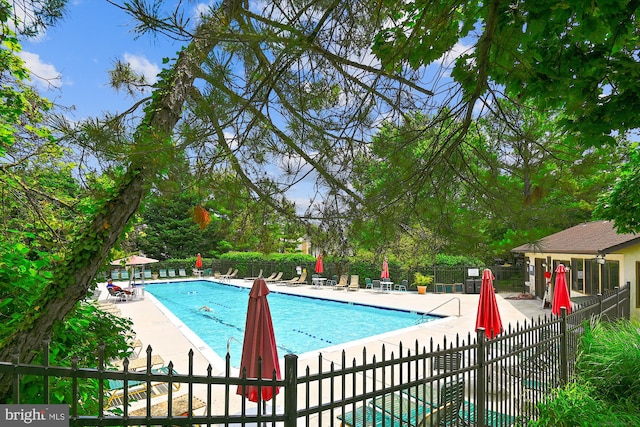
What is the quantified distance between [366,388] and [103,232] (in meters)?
3.12

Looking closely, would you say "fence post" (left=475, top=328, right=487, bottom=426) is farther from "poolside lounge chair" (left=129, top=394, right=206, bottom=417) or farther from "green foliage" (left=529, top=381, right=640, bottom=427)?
"poolside lounge chair" (left=129, top=394, right=206, bottom=417)

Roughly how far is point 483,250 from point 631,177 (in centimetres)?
534

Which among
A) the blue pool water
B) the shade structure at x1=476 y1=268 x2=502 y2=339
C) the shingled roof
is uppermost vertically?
the shingled roof

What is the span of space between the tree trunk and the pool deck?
309cm

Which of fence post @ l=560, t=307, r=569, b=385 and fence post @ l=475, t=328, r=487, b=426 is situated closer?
fence post @ l=475, t=328, r=487, b=426

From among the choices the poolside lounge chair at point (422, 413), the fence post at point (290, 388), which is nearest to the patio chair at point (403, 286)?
the poolside lounge chair at point (422, 413)

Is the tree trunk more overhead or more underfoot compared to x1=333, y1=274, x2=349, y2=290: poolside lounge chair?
more overhead

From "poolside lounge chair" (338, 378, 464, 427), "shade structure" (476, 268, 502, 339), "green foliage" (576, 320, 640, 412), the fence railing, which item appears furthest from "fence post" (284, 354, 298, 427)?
"shade structure" (476, 268, 502, 339)

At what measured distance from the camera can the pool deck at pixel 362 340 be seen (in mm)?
8544

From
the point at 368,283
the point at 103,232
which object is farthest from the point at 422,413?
the point at 368,283

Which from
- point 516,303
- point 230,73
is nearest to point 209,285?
point 516,303

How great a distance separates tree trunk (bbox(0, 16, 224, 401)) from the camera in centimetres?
339

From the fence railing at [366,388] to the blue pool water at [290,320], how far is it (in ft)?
13.7

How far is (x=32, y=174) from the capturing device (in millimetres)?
6477
